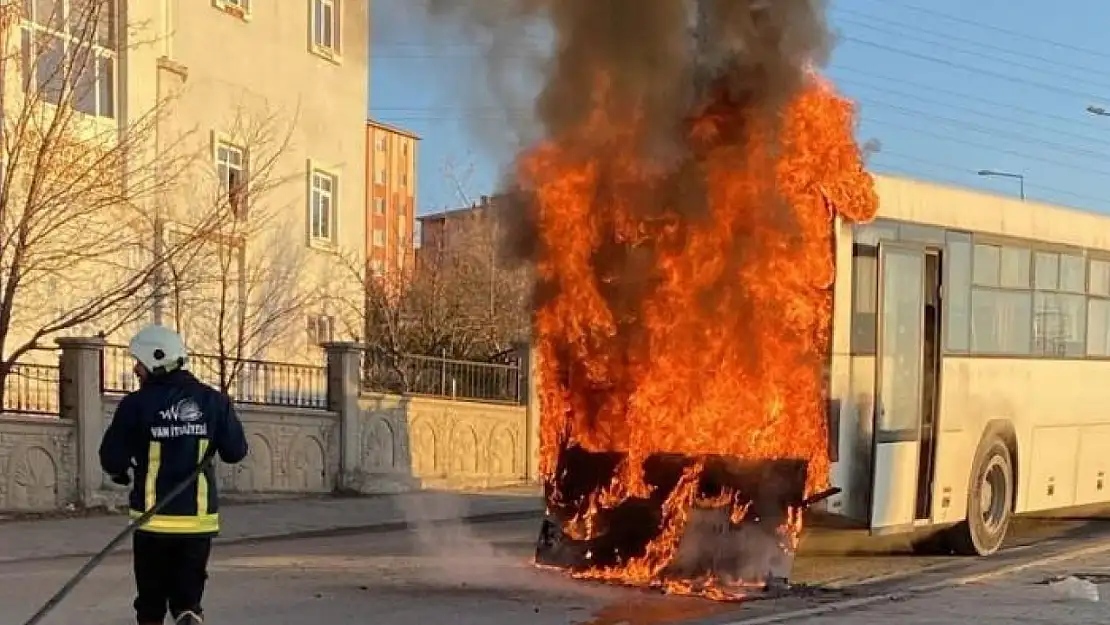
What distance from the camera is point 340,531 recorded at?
16.4 metres

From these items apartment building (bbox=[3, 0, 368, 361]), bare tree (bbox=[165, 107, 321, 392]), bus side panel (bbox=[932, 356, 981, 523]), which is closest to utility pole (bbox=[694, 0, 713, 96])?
bus side panel (bbox=[932, 356, 981, 523])

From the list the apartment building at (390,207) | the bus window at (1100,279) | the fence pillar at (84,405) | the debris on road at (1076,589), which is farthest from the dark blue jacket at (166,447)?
the apartment building at (390,207)

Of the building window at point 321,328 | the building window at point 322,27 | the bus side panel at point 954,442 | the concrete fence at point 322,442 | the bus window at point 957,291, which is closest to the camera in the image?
the bus side panel at point 954,442

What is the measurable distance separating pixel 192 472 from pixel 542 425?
5262mm

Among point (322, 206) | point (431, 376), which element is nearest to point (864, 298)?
point (431, 376)

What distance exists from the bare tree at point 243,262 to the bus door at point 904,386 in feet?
36.8

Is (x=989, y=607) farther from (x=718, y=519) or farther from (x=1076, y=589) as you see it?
(x=718, y=519)

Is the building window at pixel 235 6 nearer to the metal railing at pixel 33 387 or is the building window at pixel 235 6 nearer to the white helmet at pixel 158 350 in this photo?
the metal railing at pixel 33 387

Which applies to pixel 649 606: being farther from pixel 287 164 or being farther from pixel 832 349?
pixel 287 164

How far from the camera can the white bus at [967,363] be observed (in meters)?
11.4

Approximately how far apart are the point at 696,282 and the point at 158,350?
511 cm

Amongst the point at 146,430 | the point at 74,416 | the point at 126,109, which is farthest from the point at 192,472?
the point at 126,109

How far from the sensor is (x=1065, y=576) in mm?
11867

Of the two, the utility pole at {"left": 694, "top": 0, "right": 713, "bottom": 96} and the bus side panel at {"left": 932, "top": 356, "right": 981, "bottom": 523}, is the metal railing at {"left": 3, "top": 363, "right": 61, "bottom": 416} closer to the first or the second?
the utility pole at {"left": 694, "top": 0, "right": 713, "bottom": 96}
